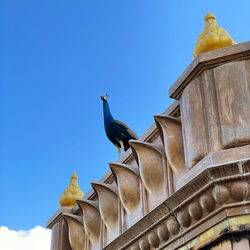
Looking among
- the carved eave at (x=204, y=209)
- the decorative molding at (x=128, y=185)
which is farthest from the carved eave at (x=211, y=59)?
the decorative molding at (x=128, y=185)

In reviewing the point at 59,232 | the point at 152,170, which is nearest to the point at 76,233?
the point at 59,232

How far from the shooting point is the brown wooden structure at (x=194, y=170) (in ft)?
25.5

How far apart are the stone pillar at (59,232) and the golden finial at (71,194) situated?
0.22m

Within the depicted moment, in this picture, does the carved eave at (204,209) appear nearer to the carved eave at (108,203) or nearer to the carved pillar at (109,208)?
the carved pillar at (109,208)

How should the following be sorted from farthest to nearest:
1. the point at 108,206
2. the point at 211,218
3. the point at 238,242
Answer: the point at 108,206 < the point at 211,218 < the point at 238,242

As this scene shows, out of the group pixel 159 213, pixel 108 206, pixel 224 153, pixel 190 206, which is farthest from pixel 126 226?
pixel 224 153

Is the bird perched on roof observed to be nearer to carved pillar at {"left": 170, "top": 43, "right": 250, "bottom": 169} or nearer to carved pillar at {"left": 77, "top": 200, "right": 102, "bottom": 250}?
carved pillar at {"left": 77, "top": 200, "right": 102, "bottom": 250}

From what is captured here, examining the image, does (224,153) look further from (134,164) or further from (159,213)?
(134,164)

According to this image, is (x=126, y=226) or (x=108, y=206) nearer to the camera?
(x=126, y=226)

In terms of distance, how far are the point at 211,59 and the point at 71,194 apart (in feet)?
19.0

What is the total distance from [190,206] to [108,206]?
3.25 meters

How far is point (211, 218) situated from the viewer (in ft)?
26.2

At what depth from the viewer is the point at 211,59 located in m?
8.86

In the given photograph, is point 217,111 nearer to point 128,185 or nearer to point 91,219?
point 128,185
